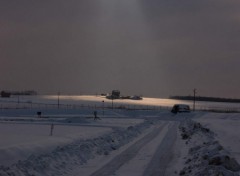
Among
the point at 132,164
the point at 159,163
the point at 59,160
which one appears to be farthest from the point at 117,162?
the point at 59,160

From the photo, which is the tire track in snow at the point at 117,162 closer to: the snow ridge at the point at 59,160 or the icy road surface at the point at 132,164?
the icy road surface at the point at 132,164

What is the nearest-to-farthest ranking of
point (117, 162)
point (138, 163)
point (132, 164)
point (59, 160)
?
point (59, 160) → point (132, 164) → point (138, 163) → point (117, 162)

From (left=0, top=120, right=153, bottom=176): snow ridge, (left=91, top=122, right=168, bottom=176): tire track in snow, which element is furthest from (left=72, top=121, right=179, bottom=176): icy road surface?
(left=0, top=120, right=153, bottom=176): snow ridge

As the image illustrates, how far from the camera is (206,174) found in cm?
1251

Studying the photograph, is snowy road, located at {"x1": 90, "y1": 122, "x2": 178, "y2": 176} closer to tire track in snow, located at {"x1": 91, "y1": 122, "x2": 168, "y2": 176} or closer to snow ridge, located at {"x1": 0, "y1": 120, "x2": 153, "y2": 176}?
tire track in snow, located at {"x1": 91, "y1": 122, "x2": 168, "y2": 176}

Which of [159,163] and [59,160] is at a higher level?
[59,160]

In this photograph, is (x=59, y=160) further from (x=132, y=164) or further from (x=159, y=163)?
(x=159, y=163)

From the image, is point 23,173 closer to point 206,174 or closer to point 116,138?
point 206,174

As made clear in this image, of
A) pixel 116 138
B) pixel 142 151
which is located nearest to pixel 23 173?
pixel 142 151

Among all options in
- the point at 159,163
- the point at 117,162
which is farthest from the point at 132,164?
the point at 159,163

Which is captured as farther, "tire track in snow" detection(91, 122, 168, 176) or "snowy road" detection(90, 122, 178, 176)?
"snowy road" detection(90, 122, 178, 176)

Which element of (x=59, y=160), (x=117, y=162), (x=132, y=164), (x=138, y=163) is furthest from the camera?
(x=117, y=162)

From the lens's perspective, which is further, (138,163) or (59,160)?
(138,163)

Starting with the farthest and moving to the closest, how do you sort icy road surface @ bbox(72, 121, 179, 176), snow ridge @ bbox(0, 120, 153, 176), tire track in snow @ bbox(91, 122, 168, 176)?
icy road surface @ bbox(72, 121, 179, 176) < tire track in snow @ bbox(91, 122, 168, 176) < snow ridge @ bbox(0, 120, 153, 176)
